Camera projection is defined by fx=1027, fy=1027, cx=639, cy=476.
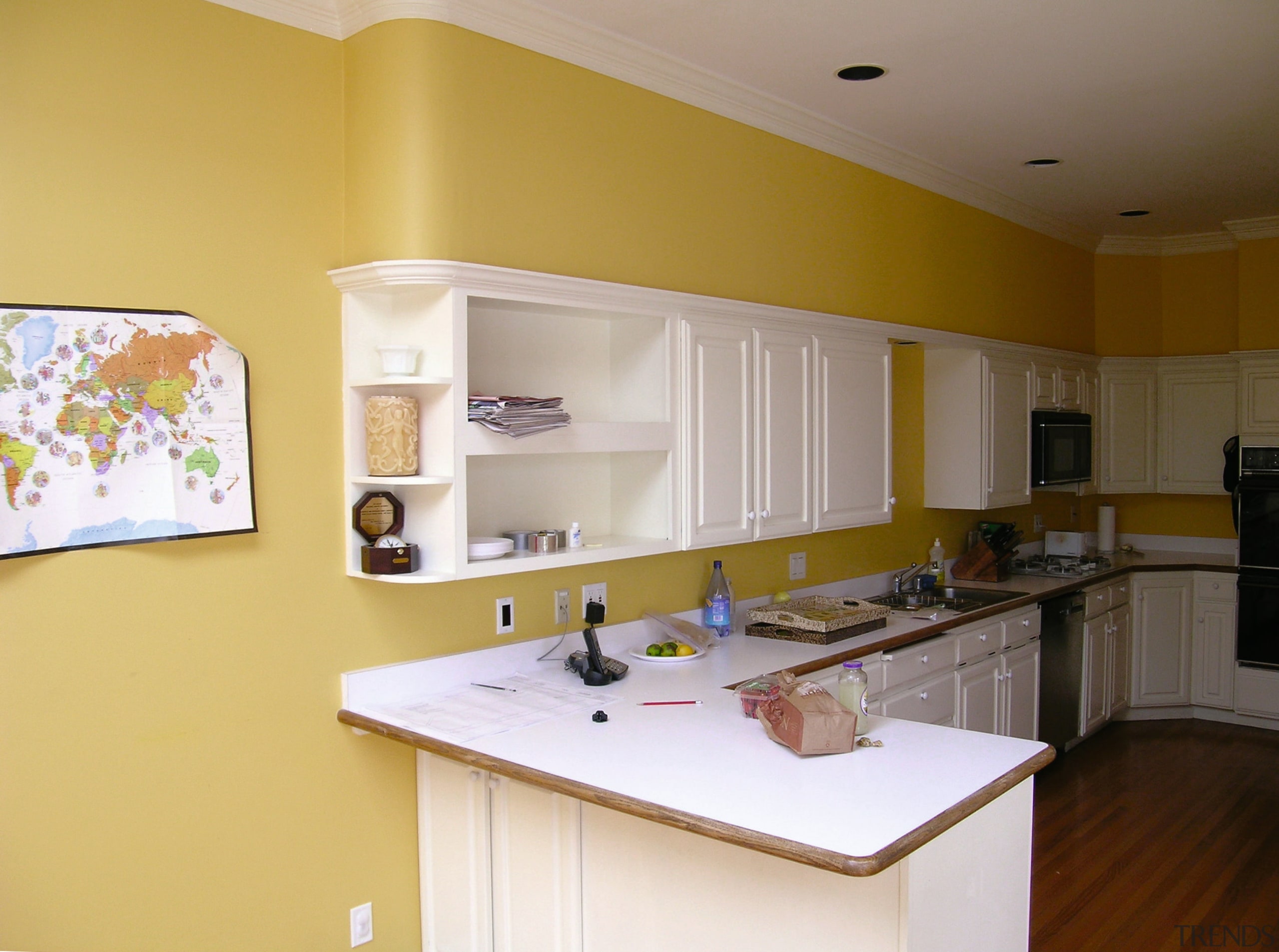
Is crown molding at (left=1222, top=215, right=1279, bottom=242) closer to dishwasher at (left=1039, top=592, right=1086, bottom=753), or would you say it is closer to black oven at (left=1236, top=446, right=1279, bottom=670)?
black oven at (left=1236, top=446, right=1279, bottom=670)

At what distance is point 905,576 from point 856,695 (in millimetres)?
2401

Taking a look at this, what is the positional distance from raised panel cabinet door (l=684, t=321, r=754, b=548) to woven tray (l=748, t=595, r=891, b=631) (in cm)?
33

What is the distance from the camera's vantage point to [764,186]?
3.82 metres

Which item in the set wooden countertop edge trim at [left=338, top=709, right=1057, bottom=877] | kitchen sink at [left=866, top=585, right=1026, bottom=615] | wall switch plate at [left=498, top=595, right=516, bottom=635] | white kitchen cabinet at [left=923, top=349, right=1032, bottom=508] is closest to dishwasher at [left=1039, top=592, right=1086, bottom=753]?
kitchen sink at [left=866, top=585, right=1026, bottom=615]

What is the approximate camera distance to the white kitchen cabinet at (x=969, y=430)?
485 centimetres

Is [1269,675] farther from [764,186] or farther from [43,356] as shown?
[43,356]

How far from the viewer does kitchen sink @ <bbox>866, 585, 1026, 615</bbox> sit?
14.3 feet

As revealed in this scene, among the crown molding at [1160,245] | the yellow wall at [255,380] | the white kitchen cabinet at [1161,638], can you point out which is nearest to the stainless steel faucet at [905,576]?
the yellow wall at [255,380]

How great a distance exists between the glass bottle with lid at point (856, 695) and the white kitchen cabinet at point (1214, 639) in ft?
14.2

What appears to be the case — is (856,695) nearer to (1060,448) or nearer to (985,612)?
(985,612)

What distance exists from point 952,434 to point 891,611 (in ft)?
3.71

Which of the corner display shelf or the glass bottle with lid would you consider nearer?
the glass bottle with lid

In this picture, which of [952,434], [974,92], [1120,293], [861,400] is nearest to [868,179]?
[974,92]

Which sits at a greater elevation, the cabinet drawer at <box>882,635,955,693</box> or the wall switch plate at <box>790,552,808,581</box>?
the wall switch plate at <box>790,552,808,581</box>
